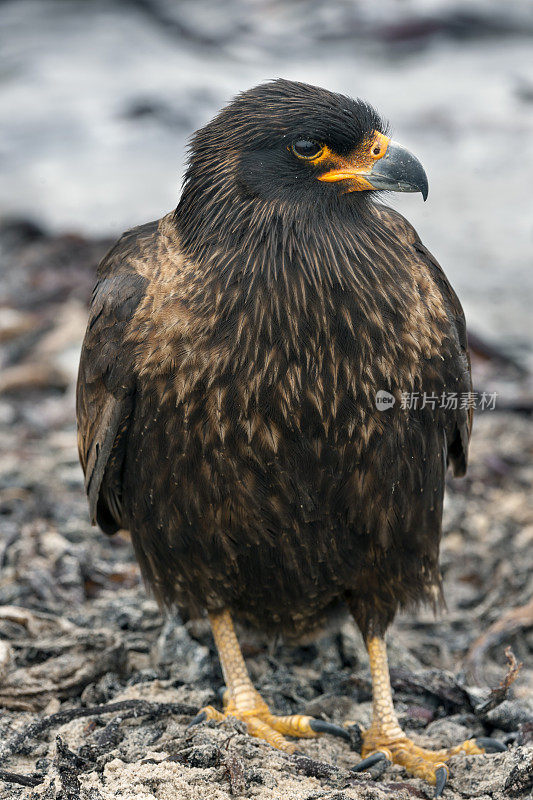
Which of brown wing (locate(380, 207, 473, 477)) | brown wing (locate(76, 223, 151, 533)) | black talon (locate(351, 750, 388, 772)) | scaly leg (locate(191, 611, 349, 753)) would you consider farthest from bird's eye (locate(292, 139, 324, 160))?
black talon (locate(351, 750, 388, 772))

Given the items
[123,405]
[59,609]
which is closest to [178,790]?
[123,405]

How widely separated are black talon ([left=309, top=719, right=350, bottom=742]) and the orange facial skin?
2.07 metres

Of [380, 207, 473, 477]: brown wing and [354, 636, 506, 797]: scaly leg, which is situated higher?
[380, 207, 473, 477]: brown wing

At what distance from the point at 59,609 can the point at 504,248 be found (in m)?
6.49

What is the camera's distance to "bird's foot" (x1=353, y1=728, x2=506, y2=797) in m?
3.58

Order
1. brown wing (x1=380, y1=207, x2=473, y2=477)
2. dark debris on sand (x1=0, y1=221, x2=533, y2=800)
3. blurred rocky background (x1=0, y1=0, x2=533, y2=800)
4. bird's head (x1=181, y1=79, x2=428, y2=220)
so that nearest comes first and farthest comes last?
dark debris on sand (x1=0, y1=221, x2=533, y2=800)
bird's head (x1=181, y1=79, x2=428, y2=220)
blurred rocky background (x1=0, y1=0, x2=533, y2=800)
brown wing (x1=380, y1=207, x2=473, y2=477)

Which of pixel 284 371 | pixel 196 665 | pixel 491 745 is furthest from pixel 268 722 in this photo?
pixel 284 371

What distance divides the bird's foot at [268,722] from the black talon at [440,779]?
454 mm

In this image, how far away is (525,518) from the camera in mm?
5812

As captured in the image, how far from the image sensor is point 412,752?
3.70 meters

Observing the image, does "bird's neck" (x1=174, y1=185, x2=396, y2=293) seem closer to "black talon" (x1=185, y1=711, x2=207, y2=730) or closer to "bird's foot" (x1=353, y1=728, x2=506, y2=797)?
"black talon" (x1=185, y1=711, x2=207, y2=730)

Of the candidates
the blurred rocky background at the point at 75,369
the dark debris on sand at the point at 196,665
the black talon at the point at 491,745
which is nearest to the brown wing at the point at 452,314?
the blurred rocky background at the point at 75,369

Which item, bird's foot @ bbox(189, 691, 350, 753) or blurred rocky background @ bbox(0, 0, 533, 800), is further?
bird's foot @ bbox(189, 691, 350, 753)

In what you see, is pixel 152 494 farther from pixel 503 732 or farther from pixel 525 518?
pixel 525 518
